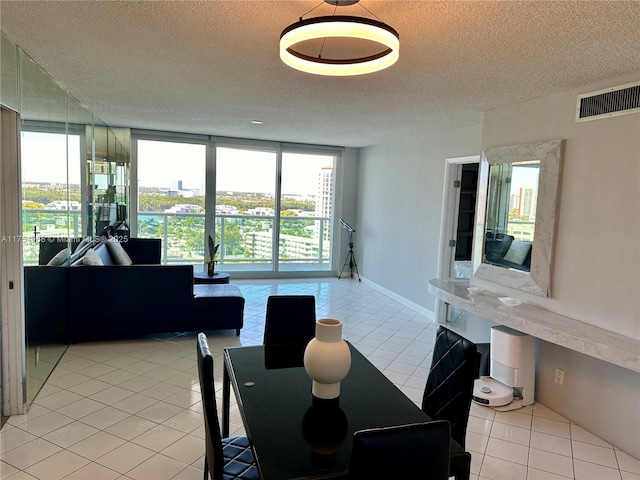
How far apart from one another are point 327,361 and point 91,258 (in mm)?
3248

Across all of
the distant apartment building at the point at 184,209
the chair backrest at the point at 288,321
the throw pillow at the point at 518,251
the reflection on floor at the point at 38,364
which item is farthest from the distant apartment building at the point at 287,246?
the chair backrest at the point at 288,321

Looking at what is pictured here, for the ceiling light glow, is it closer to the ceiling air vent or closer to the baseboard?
the ceiling air vent

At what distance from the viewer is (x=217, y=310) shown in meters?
4.38

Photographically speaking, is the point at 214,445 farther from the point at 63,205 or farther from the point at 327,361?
the point at 63,205

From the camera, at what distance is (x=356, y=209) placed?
7926 millimetres

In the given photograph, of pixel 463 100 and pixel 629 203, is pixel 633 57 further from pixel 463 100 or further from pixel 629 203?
pixel 463 100

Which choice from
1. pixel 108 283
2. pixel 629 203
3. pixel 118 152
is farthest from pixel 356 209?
pixel 629 203

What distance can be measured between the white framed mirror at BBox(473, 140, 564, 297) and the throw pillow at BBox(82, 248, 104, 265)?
12.0 ft

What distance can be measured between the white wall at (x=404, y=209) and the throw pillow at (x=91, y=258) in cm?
385

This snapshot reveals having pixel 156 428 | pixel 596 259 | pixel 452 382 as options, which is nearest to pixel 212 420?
pixel 452 382

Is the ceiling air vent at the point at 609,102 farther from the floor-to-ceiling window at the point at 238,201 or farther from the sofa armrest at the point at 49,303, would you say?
the floor-to-ceiling window at the point at 238,201

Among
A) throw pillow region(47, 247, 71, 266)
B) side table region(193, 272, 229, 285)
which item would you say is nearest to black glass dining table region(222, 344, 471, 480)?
throw pillow region(47, 247, 71, 266)

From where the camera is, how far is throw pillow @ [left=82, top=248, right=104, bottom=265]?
3971mm

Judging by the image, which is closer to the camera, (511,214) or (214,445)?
(214,445)
